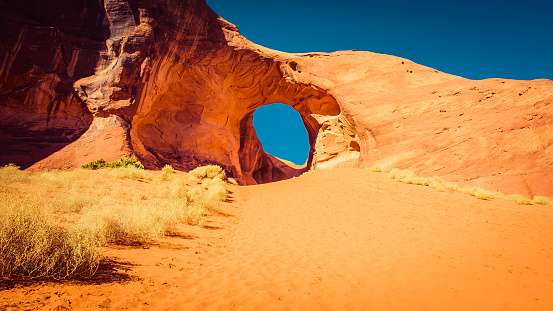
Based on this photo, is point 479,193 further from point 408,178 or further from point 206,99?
point 206,99

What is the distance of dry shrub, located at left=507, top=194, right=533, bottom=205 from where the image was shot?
9.06 m

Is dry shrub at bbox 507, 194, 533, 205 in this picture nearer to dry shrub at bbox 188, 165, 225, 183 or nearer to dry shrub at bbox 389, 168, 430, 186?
dry shrub at bbox 389, 168, 430, 186

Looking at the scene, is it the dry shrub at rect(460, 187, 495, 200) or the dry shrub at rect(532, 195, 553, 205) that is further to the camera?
the dry shrub at rect(460, 187, 495, 200)

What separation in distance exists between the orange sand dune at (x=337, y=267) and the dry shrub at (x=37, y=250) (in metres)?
0.20

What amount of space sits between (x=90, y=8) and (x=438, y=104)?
78.5 feet

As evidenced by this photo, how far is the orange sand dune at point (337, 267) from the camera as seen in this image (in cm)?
288

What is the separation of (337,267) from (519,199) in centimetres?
917

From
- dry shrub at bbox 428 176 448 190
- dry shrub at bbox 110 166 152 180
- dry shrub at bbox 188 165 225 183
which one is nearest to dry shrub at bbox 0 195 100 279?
dry shrub at bbox 110 166 152 180

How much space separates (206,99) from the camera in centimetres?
2327

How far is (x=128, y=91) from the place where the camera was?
17.4 meters

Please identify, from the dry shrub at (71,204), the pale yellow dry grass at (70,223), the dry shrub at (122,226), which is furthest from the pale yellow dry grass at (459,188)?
the dry shrub at (71,204)

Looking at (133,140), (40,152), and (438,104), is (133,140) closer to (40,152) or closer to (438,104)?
(40,152)

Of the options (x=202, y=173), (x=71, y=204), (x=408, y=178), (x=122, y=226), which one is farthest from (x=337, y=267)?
(x=202, y=173)

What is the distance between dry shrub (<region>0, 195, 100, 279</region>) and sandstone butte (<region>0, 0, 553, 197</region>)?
13848 mm
